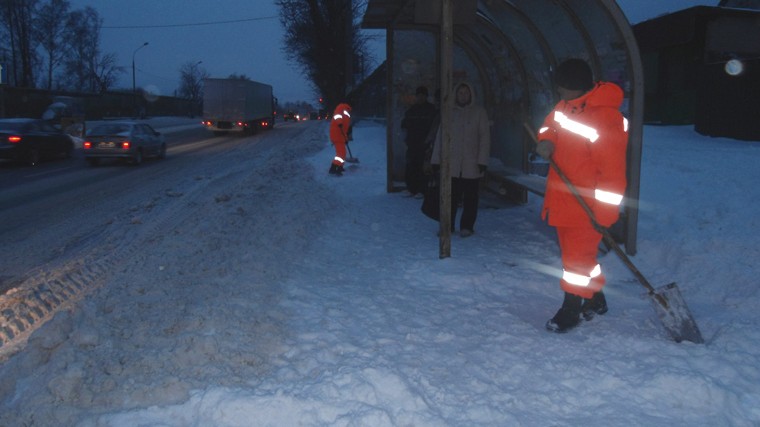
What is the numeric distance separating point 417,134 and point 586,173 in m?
5.41

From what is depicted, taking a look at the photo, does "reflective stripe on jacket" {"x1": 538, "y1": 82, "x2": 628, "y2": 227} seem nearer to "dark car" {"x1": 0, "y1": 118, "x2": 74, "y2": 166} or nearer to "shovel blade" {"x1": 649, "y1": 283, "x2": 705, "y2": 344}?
"shovel blade" {"x1": 649, "y1": 283, "x2": 705, "y2": 344}

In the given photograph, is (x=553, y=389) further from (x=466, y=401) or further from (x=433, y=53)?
(x=433, y=53)

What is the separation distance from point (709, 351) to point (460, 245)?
3324mm

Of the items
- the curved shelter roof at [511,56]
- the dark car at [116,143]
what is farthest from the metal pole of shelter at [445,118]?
the dark car at [116,143]

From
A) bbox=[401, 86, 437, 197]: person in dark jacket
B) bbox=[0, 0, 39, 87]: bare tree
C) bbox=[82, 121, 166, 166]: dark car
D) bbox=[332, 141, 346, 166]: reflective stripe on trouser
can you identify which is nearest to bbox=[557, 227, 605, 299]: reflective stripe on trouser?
bbox=[401, 86, 437, 197]: person in dark jacket

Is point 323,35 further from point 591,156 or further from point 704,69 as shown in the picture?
point 591,156

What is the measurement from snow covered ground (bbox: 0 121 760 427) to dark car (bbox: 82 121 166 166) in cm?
1172

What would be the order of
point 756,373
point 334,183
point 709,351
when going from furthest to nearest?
point 334,183 → point 709,351 → point 756,373

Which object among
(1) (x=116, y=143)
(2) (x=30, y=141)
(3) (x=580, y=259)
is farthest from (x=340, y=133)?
(2) (x=30, y=141)

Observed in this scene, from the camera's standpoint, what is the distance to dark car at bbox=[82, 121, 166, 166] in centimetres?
1812

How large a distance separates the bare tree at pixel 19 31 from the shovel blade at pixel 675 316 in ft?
211

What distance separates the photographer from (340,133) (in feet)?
45.4

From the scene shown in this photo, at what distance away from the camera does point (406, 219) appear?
27.8 feet

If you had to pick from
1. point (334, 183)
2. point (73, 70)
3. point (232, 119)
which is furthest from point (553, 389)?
point (73, 70)
